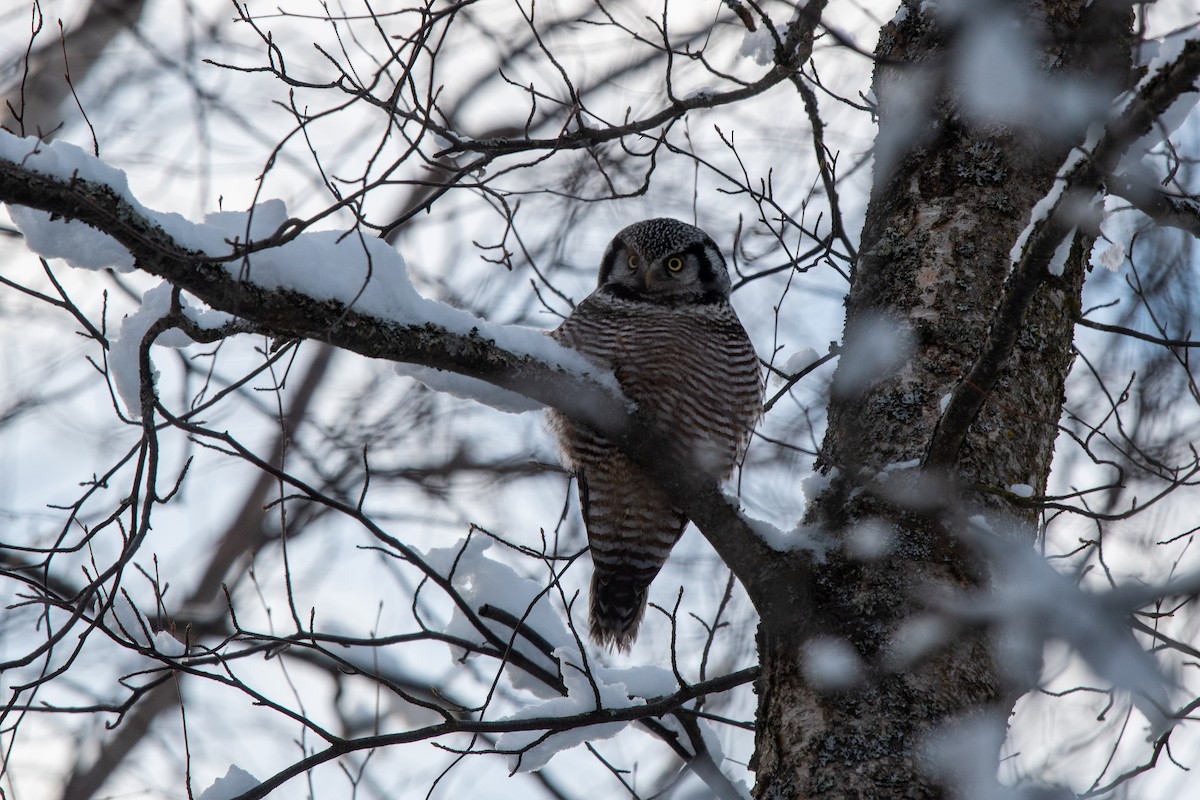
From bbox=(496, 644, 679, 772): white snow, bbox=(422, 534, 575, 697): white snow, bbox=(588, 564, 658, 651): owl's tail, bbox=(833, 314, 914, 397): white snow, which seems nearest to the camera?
bbox=(496, 644, 679, 772): white snow

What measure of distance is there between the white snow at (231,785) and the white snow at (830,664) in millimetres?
1413

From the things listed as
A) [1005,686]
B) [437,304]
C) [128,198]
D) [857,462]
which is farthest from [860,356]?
[128,198]

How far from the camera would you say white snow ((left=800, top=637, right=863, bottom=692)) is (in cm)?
258

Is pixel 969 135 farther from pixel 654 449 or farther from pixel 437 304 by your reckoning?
pixel 437 304

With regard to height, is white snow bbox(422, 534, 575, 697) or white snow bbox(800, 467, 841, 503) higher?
white snow bbox(422, 534, 575, 697)

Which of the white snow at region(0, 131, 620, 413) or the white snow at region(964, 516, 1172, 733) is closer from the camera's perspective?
the white snow at region(964, 516, 1172, 733)

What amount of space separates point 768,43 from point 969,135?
0.76m

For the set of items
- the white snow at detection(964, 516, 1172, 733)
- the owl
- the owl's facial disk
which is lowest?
the white snow at detection(964, 516, 1172, 733)

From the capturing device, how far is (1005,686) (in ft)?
8.62

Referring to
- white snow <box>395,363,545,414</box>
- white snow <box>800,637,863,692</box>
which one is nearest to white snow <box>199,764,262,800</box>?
white snow <box>395,363,545,414</box>

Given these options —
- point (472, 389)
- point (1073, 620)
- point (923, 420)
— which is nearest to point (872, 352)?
point (923, 420)

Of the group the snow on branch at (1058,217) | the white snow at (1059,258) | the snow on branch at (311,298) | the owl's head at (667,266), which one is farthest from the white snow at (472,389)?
the owl's head at (667,266)

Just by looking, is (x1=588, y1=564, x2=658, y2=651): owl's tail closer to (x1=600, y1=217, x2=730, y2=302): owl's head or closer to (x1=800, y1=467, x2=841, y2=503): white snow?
(x1=600, y1=217, x2=730, y2=302): owl's head

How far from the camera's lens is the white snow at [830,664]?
102 inches
